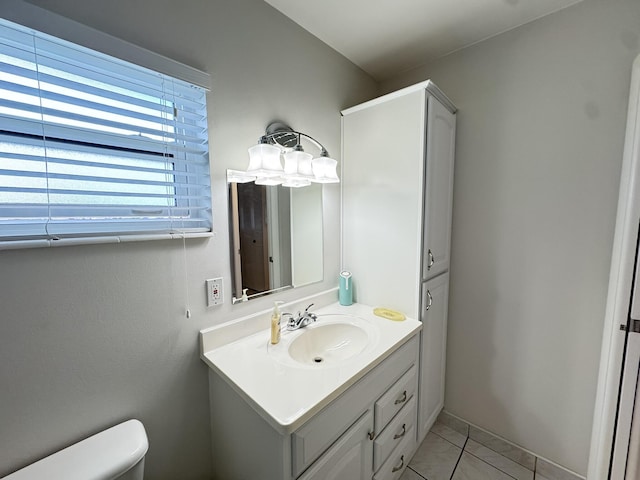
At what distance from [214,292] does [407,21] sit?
1616mm

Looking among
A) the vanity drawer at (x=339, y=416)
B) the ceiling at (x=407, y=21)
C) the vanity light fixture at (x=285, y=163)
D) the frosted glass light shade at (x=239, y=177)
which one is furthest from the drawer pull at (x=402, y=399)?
the ceiling at (x=407, y=21)

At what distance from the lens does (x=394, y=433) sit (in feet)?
4.01

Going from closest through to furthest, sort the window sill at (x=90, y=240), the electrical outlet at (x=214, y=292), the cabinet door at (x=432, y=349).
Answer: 1. the window sill at (x=90, y=240)
2. the electrical outlet at (x=214, y=292)
3. the cabinet door at (x=432, y=349)

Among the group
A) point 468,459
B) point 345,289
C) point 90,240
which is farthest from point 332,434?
point 468,459

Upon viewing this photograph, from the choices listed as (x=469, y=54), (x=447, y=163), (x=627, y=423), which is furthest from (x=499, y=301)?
(x=469, y=54)

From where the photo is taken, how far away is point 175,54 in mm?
957

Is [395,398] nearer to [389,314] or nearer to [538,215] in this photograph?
[389,314]

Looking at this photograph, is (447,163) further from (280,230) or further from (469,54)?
(280,230)

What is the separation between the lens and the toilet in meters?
0.71

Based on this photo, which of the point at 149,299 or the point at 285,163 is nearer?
the point at 149,299

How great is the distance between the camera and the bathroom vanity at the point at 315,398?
2.61ft

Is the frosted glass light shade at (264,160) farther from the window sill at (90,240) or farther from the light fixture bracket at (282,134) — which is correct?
the window sill at (90,240)

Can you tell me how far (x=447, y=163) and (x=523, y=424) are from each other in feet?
5.11

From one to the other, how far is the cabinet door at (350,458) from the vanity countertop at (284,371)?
21cm
